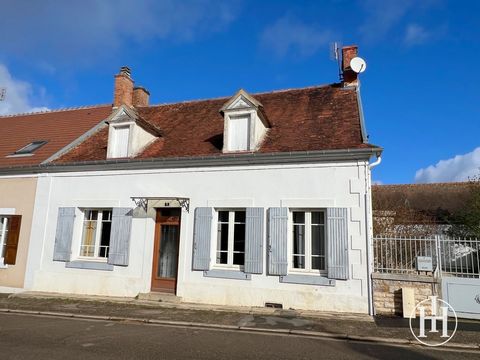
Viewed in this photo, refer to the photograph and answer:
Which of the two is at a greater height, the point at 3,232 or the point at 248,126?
the point at 248,126

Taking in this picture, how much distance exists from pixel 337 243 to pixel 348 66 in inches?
257

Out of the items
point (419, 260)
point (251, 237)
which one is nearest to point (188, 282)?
point (251, 237)

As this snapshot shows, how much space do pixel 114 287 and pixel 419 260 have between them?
815cm

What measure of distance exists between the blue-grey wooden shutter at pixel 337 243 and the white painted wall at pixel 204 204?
0.15 meters

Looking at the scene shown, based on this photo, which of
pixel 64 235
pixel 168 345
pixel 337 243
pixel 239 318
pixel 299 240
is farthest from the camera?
pixel 64 235

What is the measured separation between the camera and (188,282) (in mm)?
9969

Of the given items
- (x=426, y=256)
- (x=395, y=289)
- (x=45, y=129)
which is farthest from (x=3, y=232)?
(x=426, y=256)

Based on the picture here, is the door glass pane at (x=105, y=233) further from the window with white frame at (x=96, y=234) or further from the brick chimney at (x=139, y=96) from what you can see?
the brick chimney at (x=139, y=96)

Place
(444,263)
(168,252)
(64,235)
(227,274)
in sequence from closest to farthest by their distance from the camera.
Answer: (444,263) < (227,274) < (168,252) < (64,235)

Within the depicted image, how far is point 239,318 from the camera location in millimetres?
8227

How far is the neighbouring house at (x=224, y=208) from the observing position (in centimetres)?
911

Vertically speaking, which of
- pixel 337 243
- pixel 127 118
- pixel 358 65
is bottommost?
pixel 337 243

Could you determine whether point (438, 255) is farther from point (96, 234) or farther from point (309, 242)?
point (96, 234)

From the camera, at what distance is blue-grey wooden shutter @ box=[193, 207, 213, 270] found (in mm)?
9883
